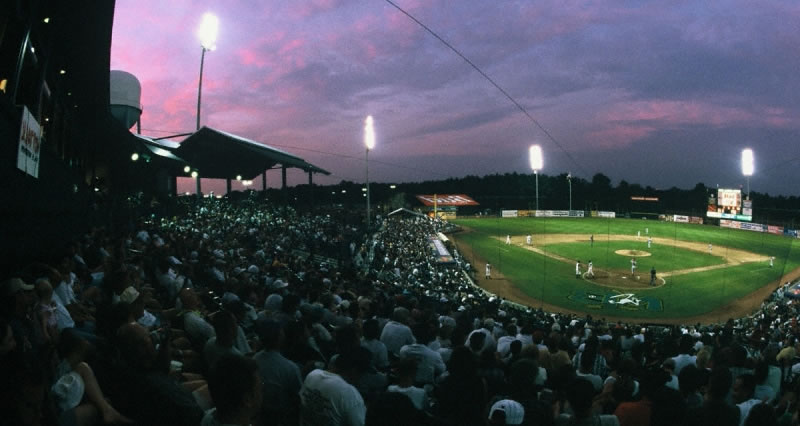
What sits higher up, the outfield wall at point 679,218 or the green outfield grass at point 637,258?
the outfield wall at point 679,218

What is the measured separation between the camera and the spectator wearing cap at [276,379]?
3.73 meters

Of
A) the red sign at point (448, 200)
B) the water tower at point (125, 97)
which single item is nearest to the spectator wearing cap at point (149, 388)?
the water tower at point (125, 97)

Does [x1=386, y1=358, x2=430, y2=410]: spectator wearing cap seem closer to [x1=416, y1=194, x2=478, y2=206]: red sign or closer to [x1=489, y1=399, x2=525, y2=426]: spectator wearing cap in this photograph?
[x1=489, y1=399, x2=525, y2=426]: spectator wearing cap

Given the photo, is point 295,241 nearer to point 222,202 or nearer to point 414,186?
point 222,202

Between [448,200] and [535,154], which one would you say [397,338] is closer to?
[535,154]

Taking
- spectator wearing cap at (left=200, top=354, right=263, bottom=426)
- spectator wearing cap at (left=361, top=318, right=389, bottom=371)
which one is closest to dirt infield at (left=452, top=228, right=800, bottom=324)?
spectator wearing cap at (left=361, top=318, right=389, bottom=371)

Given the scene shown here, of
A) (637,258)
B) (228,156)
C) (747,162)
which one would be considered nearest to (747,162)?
(747,162)

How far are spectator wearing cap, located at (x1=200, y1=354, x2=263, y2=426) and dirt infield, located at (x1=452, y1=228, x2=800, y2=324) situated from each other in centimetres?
2498

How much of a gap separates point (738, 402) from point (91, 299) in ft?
27.2

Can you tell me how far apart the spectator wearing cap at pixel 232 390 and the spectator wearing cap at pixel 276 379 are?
3.98 feet

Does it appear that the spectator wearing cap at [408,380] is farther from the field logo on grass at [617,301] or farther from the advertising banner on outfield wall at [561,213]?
the advertising banner on outfield wall at [561,213]

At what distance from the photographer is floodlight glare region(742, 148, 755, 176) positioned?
61850mm

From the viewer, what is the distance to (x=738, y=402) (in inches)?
202

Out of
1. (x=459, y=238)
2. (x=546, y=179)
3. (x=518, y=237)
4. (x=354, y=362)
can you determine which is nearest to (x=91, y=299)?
(x=354, y=362)
